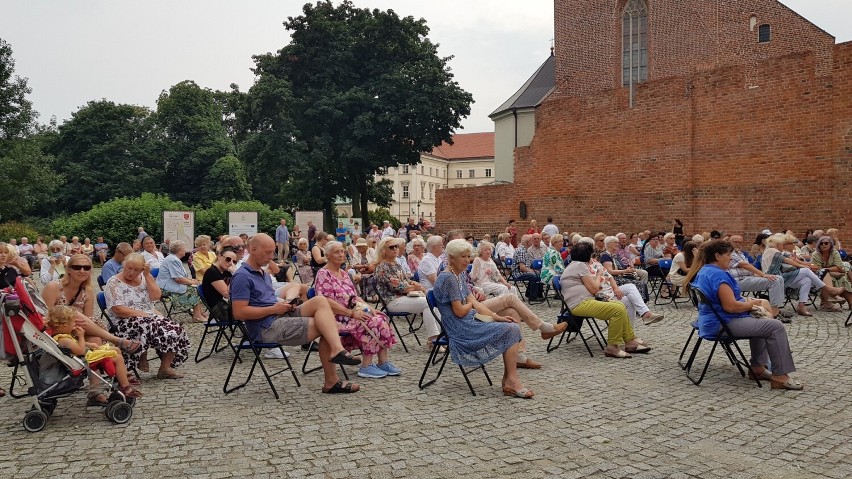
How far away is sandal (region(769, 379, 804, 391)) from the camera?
5960 mm

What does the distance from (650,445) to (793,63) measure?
53.9ft

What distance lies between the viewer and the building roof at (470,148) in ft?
301

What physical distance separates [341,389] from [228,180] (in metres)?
44.5

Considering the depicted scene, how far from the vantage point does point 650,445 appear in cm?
454

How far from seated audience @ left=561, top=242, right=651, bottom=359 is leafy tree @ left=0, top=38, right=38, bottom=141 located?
40.3 m

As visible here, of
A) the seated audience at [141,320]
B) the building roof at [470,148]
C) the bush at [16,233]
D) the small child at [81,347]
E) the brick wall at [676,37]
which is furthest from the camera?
the building roof at [470,148]

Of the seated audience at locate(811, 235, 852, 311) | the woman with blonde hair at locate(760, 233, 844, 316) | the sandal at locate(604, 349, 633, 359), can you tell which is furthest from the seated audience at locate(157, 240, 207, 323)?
the seated audience at locate(811, 235, 852, 311)

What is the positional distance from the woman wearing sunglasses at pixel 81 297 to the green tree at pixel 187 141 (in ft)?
149

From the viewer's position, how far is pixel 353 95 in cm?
3356

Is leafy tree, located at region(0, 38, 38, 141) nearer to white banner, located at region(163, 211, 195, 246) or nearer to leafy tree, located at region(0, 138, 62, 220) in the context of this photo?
leafy tree, located at region(0, 138, 62, 220)

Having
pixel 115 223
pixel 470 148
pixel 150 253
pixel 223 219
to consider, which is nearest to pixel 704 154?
pixel 150 253

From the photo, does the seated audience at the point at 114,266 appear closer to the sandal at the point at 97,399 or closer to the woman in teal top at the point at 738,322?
the sandal at the point at 97,399

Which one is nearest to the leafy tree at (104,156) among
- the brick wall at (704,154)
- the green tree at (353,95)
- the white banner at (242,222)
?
the green tree at (353,95)

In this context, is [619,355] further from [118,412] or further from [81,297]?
[81,297]
